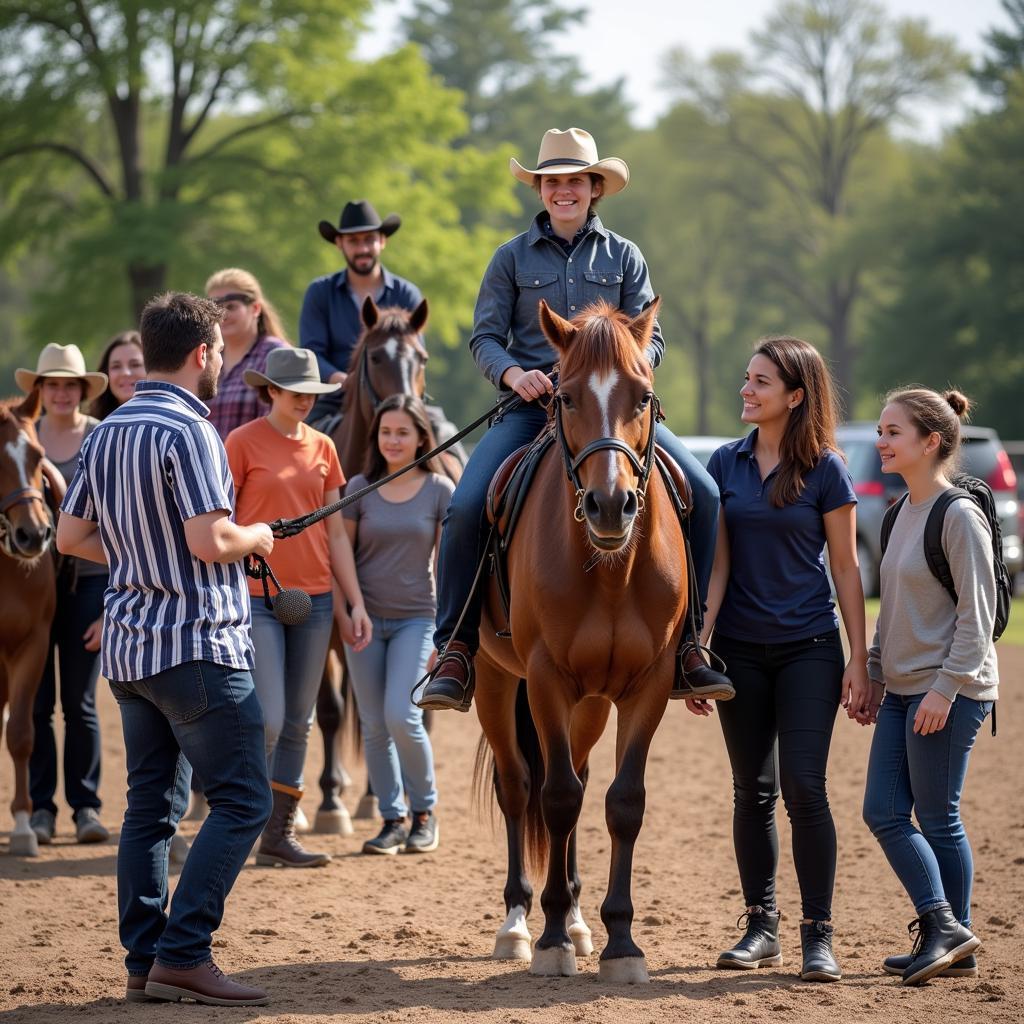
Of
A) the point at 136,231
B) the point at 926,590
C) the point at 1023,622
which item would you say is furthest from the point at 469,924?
the point at 136,231

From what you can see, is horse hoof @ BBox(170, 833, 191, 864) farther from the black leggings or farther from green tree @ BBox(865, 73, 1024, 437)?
green tree @ BBox(865, 73, 1024, 437)

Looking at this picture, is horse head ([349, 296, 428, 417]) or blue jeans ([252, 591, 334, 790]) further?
horse head ([349, 296, 428, 417])

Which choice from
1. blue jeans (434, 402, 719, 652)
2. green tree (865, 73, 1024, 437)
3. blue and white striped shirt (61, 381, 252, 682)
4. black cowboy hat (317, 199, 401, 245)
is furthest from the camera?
green tree (865, 73, 1024, 437)

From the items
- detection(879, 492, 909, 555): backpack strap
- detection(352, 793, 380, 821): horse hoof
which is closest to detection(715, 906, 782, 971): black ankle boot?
detection(879, 492, 909, 555): backpack strap

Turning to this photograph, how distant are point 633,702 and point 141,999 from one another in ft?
6.86

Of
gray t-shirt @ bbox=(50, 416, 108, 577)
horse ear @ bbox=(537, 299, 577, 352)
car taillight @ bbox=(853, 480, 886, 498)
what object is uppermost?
car taillight @ bbox=(853, 480, 886, 498)

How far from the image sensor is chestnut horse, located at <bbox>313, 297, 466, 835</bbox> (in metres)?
8.55

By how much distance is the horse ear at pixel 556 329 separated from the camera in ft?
17.9

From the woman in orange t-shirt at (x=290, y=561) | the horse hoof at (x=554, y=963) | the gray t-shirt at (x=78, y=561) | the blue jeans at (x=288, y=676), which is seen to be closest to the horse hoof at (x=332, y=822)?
the woman in orange t-shirt at (x=290, y=561)

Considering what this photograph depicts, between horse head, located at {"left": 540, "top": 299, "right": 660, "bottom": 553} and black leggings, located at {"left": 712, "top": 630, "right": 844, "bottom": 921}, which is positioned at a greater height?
horse head, located at {"left": 540, "top": 299, "right": 660, "bottom": 553}

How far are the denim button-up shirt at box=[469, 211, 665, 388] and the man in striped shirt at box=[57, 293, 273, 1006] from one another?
159 cm

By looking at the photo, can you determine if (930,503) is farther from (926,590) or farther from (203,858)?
(203,858)

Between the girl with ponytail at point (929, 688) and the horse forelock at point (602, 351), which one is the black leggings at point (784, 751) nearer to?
the girl with ponytail at point (929, 688)

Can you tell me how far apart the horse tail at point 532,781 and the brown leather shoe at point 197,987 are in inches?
64.4
